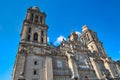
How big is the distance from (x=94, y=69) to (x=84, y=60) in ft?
11.8

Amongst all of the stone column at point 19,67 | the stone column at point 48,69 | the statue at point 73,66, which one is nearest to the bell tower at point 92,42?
the statue at point 73,66

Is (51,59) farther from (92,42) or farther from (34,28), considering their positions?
(92,42)

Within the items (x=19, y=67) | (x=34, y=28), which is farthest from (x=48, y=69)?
(x=34, y=28)

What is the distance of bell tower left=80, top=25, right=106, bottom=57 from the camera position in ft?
136

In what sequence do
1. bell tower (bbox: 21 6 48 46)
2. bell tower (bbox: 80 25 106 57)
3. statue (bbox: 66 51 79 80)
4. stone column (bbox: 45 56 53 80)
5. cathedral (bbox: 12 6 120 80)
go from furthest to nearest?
bell tower (bbox: 80 25 106 57), bell tower (bbox: 21 6 48 46), statue (bbox: 66 51 79 80), cathedral (bbox: 12 6 120 80), stone column (bbox: 45 56 53 80)

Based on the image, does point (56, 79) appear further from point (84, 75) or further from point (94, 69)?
point (94, 69)

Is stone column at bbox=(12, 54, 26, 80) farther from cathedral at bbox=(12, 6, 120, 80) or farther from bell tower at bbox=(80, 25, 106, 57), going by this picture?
bell tower at bbox=(80, 25, 106, 57)

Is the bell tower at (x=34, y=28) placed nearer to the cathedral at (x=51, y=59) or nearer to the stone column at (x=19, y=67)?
the cathedral at (x=51, y=59)

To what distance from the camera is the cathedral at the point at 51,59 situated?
24.7 meters

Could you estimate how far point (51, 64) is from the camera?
2662 cm

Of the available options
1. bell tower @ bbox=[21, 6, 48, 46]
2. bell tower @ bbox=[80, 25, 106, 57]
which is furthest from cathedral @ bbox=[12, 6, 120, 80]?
bell tower @ bbox=[80, 25, 106, 57]

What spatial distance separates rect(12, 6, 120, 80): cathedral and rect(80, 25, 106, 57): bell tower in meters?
0.39

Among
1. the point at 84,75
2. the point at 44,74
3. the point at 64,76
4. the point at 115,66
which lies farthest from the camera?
the point at 115,66

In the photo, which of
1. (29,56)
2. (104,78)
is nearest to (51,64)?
(29,56)
